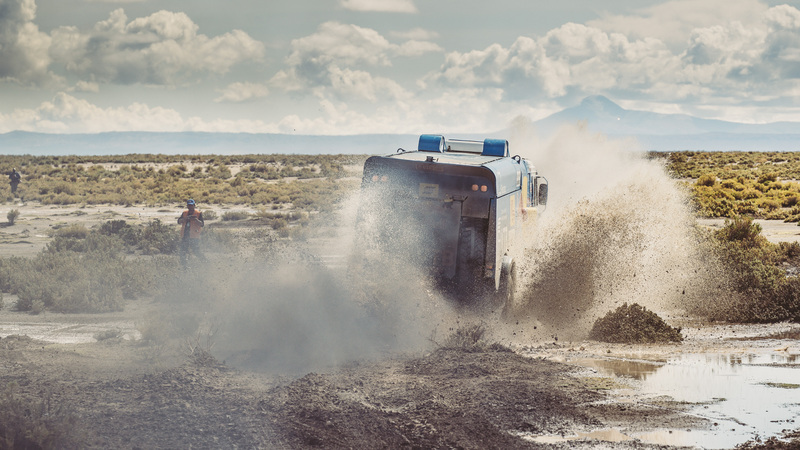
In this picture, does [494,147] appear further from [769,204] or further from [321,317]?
[769,204]

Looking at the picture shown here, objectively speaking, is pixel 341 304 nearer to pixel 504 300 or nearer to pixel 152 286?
pixel 504 300

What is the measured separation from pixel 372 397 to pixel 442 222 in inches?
153

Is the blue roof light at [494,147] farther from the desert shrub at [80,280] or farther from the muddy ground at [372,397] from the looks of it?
the desert shrub at [80,280]

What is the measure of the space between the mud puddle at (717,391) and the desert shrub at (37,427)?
4380 millimetres

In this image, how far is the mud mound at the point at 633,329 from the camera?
41.8 ft

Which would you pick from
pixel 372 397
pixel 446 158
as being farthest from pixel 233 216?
A: pixel 372 397

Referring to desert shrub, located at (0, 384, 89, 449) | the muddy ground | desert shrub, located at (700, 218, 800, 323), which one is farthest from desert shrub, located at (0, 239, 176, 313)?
desert shrub, located at (700, 218, 800, 323)

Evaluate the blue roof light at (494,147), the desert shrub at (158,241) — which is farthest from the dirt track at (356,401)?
the desert shrub at (158,241)

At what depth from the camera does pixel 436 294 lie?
12.1 m

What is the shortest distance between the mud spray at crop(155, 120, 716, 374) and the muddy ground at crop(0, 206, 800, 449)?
61cm

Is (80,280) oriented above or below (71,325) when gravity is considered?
above

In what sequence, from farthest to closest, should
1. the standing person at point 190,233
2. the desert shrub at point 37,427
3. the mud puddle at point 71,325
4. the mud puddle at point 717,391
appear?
1. the standing person at point 190,233
2. the mud puddle at point 71,325
3. the mud puddle at point 717,391
4. the desert shrub at point 37,427

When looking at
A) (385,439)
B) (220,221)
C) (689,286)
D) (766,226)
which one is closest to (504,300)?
(385,439)

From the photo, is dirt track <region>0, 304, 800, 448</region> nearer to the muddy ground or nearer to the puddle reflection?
the muddy ground
